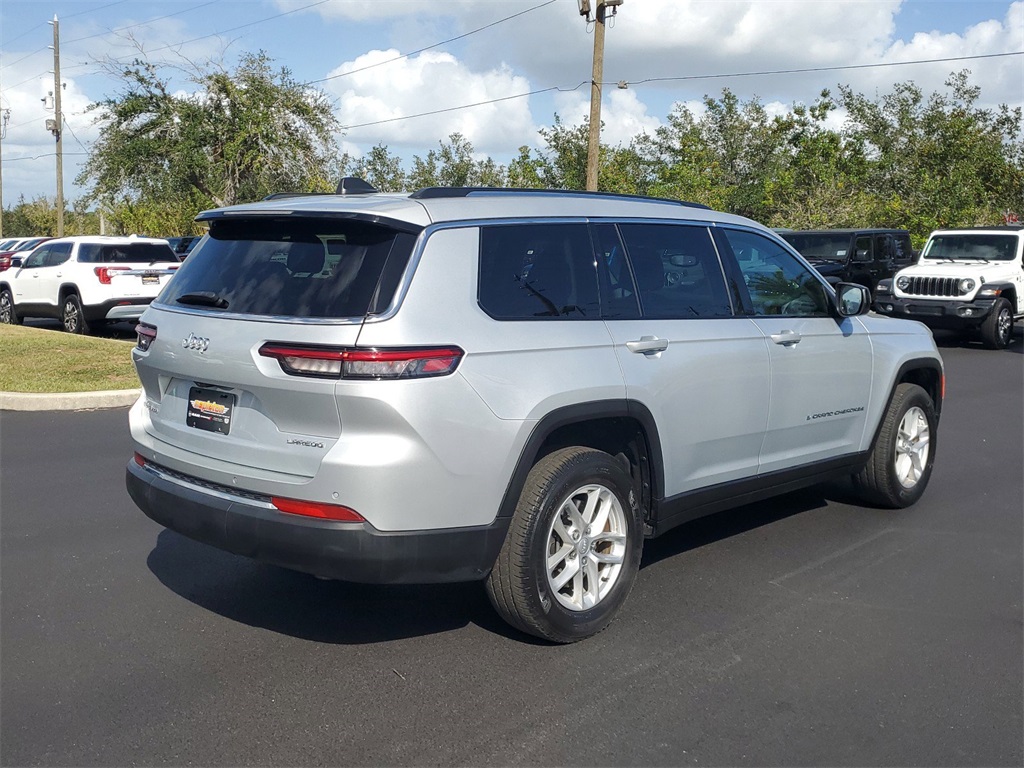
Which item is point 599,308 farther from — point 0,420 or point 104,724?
point 0,420

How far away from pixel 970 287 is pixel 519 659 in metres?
15.2

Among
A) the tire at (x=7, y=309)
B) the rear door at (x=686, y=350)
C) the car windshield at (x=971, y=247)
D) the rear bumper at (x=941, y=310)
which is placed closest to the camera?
the rear door at (x=686, y=350)

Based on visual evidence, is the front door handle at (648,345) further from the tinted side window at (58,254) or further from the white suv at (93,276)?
the tinted side window at (58,254)

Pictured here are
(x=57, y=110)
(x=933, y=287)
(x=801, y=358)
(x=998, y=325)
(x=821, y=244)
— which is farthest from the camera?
(x=57, y=110)

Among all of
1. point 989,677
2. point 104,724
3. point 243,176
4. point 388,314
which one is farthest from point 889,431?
point 243,176

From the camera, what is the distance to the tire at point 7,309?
62.6 feet

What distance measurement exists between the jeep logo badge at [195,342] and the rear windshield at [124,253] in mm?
14005

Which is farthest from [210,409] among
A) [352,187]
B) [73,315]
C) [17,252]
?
[17,252]

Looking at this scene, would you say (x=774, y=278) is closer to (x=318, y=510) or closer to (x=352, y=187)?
(x=352, y=187)

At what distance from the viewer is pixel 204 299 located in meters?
4.32

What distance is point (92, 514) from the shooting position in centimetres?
628

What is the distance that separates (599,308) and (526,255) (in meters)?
0.43

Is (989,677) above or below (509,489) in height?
below

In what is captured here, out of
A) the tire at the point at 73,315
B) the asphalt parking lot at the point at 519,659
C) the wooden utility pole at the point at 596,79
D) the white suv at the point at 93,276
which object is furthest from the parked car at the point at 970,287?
the tire at the point at 73,315
